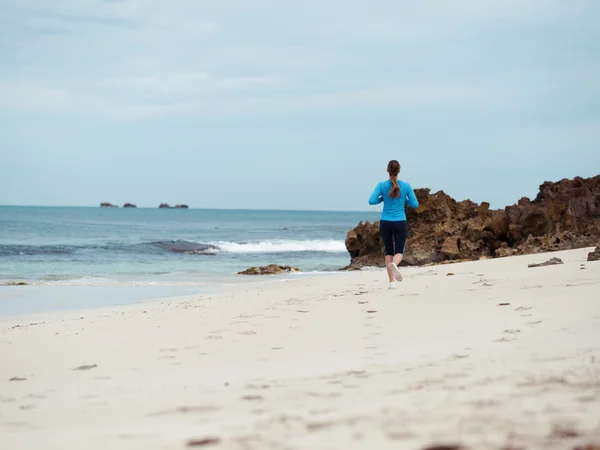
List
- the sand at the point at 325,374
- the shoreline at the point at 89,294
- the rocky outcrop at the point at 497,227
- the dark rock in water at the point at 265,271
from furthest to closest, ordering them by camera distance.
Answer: the dark rock in water at the point at 265,271 < the rocky outcrop at the point at 497,227 < the shoreline at the point at 89,294 < the sand at the point at 325,374

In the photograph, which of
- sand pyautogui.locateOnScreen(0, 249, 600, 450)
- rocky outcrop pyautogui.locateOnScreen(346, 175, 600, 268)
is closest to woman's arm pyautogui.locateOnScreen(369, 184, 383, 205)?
sand pyautogui.locateOnScreen(0, 249, 600, 450)

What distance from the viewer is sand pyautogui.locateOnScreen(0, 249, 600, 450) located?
2.96m

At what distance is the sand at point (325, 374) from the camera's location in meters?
2.96

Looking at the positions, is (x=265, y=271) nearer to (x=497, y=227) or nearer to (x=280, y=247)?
(x=497, y=227)

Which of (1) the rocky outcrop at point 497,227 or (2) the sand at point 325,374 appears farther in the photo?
(1) the rocky outcrop at point 497,227

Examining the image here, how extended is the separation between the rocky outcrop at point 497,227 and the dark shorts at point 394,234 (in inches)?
241

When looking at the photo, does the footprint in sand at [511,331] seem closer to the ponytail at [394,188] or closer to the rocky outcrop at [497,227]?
the ponytail at [394,188]

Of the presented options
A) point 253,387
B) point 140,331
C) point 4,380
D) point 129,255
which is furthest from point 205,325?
point 129,255

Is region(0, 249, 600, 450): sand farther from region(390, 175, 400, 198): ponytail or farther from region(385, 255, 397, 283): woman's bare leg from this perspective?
region(390, 175, 400, 198): ponytail

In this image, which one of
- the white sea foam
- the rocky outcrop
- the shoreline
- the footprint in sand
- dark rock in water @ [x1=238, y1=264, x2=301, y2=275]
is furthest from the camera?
the white sea foam

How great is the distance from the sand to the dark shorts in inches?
53.6

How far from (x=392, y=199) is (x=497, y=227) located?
27.1 ft

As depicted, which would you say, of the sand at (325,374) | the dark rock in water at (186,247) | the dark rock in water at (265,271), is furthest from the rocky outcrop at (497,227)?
the dark rock in water at (186,247)

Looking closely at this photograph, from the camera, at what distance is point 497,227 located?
16328 millimetres
